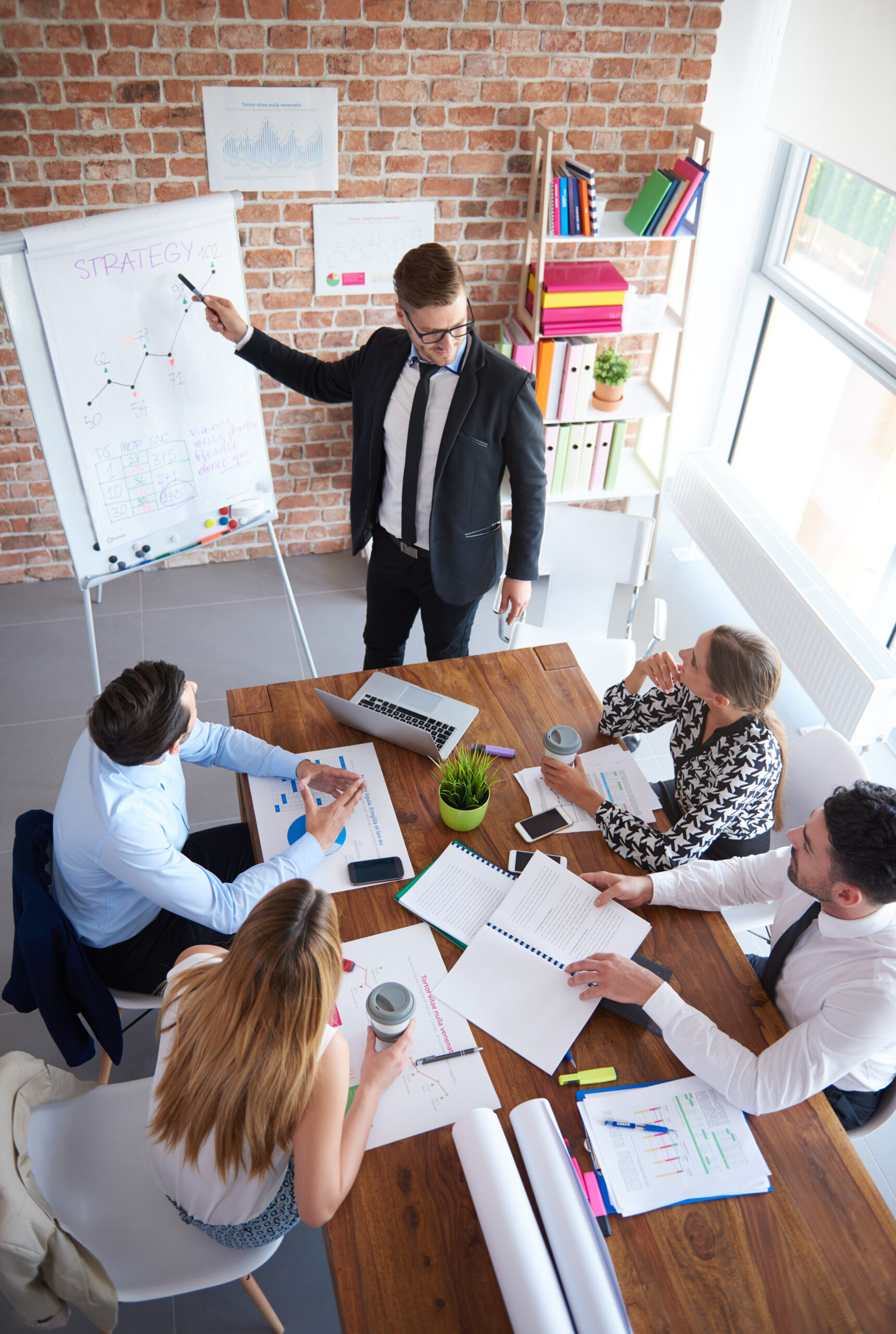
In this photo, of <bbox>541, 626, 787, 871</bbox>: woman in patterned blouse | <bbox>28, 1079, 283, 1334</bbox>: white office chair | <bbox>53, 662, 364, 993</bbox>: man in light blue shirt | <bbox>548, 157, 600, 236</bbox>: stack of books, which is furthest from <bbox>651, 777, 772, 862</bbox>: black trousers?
<bbox>548, 157, 600, 236</bbox>: stack of books

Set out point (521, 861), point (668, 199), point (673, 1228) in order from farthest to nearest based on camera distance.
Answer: point (668, 199) < point (521, 861) < point (673, 1228)

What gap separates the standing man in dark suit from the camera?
2.44m

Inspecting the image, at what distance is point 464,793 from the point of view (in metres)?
2.03

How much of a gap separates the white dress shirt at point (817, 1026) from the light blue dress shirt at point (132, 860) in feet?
2.73

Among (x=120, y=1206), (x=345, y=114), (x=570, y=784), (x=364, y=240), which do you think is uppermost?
(x=345, y=114)

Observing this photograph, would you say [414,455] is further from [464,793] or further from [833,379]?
[833,379]

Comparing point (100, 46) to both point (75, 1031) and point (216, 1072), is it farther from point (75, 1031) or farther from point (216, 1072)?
point (216, 1072)

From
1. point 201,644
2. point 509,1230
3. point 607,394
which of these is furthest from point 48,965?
point 607,394

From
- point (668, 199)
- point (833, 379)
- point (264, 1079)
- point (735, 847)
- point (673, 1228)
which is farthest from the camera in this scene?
point (833, 379)

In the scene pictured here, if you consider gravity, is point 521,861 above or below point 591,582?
above

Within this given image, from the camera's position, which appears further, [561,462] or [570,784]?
[561,462]

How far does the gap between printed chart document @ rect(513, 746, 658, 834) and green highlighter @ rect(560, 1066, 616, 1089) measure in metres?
0.58

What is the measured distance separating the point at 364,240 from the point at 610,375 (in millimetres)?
1157

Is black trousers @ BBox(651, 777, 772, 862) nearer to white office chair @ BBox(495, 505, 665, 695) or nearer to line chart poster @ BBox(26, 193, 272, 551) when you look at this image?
white office chair @ BBox(495, 505, 665, 695)
